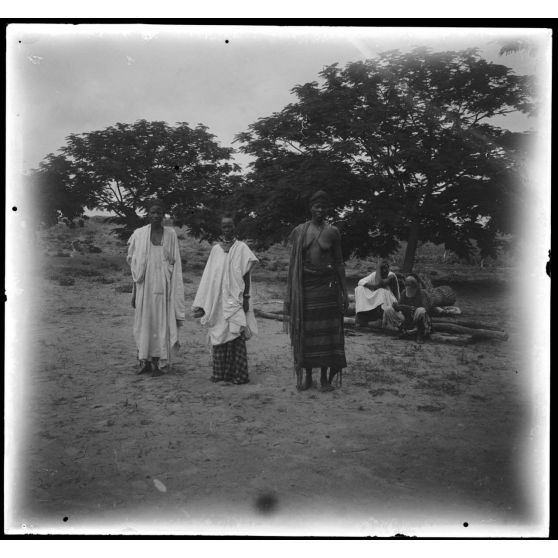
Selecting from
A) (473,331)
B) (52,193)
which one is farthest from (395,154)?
(52,193)

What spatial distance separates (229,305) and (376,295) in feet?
9.02

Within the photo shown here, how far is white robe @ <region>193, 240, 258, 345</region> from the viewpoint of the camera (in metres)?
4.75

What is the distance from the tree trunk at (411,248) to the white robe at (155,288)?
9.05ft

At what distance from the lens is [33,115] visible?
4.18 meters

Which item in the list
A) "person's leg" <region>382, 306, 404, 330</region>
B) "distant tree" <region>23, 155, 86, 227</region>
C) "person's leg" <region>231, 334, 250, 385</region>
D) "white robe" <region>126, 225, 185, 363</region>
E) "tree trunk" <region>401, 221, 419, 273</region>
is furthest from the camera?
"person's leg" <region>382, 306, 404, 330</region>

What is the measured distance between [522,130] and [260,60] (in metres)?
2.41

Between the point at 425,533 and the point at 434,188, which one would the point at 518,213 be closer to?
the point at 434,188

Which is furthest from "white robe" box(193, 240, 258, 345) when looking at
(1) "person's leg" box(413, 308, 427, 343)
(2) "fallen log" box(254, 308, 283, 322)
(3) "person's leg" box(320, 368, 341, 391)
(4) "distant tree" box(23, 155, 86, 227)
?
(1) "person's leg" box(413, 308, 427, 343)

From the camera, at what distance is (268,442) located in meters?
3.53

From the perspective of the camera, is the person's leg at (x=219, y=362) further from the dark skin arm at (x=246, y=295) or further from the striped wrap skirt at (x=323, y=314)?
the striped wrap skirt at (x=323, y=314)

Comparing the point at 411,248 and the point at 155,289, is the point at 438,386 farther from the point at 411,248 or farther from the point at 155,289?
the point at 155,289

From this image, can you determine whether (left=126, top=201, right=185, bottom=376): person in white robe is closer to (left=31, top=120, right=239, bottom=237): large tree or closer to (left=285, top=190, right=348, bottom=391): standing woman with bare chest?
(left=31, top=120, right=239, bottom=237): large tree

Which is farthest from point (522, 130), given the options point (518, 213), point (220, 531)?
point (220, 531)

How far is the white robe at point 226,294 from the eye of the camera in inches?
187
